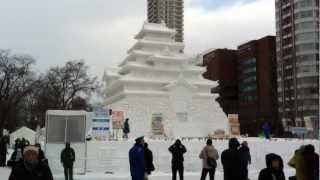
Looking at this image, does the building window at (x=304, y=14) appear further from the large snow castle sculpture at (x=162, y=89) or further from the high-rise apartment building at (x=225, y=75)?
the large snow castle sculpture at (x=162, y=89)

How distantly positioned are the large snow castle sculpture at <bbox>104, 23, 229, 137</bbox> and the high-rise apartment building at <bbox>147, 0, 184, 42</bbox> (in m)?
83.4

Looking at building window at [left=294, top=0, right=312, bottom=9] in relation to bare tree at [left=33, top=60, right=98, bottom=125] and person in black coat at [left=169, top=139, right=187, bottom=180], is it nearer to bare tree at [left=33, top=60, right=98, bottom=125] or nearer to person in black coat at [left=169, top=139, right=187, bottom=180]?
bare tree at [left=33, top=60, right=98, bottom=125]

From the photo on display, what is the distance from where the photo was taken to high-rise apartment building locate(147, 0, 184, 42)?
140 m

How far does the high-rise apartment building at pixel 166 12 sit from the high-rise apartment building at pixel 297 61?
146ft

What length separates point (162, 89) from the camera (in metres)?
50.3

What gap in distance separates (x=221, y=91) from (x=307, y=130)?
271ft

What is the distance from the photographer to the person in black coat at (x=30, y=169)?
641 cm

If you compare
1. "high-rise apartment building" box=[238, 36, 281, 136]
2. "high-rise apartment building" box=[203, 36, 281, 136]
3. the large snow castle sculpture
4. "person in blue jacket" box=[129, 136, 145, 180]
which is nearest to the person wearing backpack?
"person in blue jacket" box=[129, 136, 145, 180]

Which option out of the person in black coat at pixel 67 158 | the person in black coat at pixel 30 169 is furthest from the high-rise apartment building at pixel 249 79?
the person in black coat at pixel 30 169

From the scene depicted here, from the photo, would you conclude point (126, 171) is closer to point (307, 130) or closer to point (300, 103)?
point (307, 130)

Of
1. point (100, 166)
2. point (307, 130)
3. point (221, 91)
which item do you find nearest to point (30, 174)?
point (100, 166)

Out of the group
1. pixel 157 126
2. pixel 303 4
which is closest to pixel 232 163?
pixel 157 126

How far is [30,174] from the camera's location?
6.42 meters

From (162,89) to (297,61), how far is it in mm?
50074
